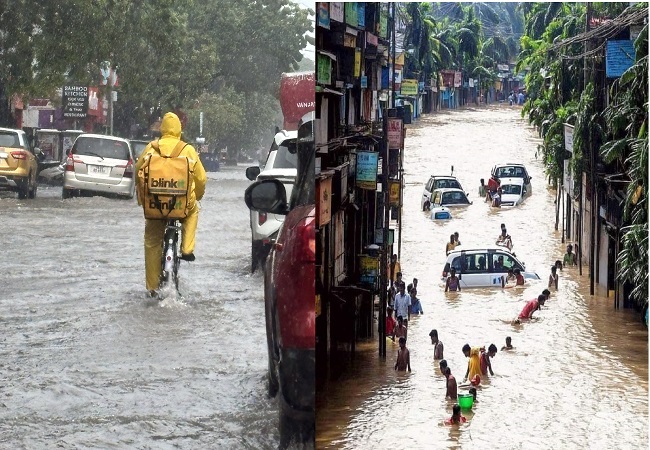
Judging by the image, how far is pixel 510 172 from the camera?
10.6ft

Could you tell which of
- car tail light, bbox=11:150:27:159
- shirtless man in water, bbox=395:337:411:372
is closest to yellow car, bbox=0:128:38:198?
car tail light, bbox=11:150:27:159

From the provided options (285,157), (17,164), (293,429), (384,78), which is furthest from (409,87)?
(17,164)

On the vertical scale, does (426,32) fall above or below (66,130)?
above

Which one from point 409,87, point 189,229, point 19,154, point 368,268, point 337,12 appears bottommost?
point 368,268

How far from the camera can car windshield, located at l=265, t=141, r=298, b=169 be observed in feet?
9.23

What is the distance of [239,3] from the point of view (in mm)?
2830

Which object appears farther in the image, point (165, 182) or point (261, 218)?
point (261, 218)

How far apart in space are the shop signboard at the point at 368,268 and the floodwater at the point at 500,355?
0.64 feet

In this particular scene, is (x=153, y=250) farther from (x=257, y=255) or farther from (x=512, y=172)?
(x=512, y=172)

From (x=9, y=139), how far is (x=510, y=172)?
5.28ft

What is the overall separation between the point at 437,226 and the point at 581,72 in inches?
26.3

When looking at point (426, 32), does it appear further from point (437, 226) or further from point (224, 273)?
point (224, 273)

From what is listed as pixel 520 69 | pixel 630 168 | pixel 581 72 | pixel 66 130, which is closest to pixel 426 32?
pixel 520 69

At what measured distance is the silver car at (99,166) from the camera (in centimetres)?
262
